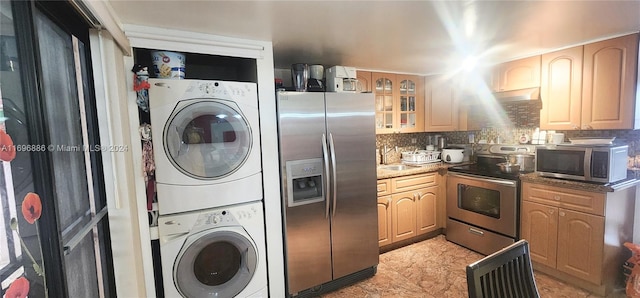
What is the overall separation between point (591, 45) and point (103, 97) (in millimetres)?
3551

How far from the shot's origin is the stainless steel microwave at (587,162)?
219 cm

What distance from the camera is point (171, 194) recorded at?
1.82m

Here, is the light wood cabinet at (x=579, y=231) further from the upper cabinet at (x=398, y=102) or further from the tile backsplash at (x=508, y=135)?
the upper cabinet at (x=398, y=102)

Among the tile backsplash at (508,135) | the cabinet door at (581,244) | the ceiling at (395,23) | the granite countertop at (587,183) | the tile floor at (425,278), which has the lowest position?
the tile floor at (425,278)

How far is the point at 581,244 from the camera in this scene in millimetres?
2299

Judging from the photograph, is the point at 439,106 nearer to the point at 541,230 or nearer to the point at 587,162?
the point at 587,162

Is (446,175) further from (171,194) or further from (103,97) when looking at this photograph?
(103,97)

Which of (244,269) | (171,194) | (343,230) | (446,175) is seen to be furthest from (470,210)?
(171,194)

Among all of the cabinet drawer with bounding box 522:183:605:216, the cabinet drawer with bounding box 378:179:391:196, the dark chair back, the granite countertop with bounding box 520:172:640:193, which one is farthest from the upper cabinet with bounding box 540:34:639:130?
the dark chair back

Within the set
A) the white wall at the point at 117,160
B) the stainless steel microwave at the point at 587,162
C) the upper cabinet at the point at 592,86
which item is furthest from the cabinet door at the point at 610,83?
the white wall at the point at 117,160

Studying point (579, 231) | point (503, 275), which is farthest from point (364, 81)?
point (503, 275)

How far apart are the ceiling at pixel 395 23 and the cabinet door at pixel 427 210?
1.58 meters

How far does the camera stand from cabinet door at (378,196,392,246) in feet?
9.93

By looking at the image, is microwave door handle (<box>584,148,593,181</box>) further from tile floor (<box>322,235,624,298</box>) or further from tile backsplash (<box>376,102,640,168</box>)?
tile floor (<box>322,235,624,298</box>)
